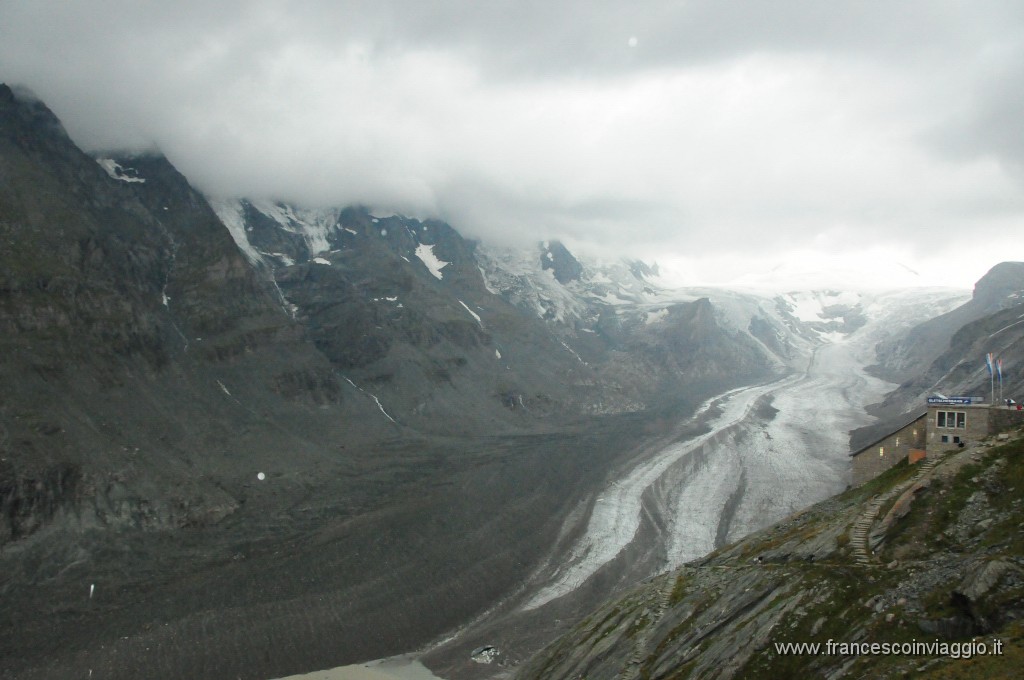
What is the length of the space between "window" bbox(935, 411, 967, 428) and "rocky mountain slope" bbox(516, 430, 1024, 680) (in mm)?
5023

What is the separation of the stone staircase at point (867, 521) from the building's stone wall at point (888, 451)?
1116cm

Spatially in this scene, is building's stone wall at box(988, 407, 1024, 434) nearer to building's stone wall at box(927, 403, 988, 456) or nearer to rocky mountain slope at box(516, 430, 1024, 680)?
building's stone wall at box(927, 403, 988, 456)

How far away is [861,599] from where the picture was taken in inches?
1203

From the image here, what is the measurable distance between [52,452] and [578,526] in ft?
225

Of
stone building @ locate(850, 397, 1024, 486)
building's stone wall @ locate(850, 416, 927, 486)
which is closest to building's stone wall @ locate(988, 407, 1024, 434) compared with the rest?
stone building @ locate(850, 397, 1024, 486)

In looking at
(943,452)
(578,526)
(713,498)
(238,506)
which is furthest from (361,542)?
(943,452)

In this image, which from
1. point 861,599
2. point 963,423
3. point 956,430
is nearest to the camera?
point 861,599

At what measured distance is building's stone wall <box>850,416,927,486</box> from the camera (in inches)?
2197

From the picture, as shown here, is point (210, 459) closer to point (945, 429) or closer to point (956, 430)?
point (945, 429)

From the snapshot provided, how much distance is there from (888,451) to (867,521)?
2300 cm

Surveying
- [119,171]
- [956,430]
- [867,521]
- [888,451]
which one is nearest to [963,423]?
[956,430]

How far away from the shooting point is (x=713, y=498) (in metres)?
109

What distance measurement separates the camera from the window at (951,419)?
49.2 m

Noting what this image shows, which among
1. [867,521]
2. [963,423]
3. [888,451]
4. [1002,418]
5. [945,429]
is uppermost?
[1002,418]
